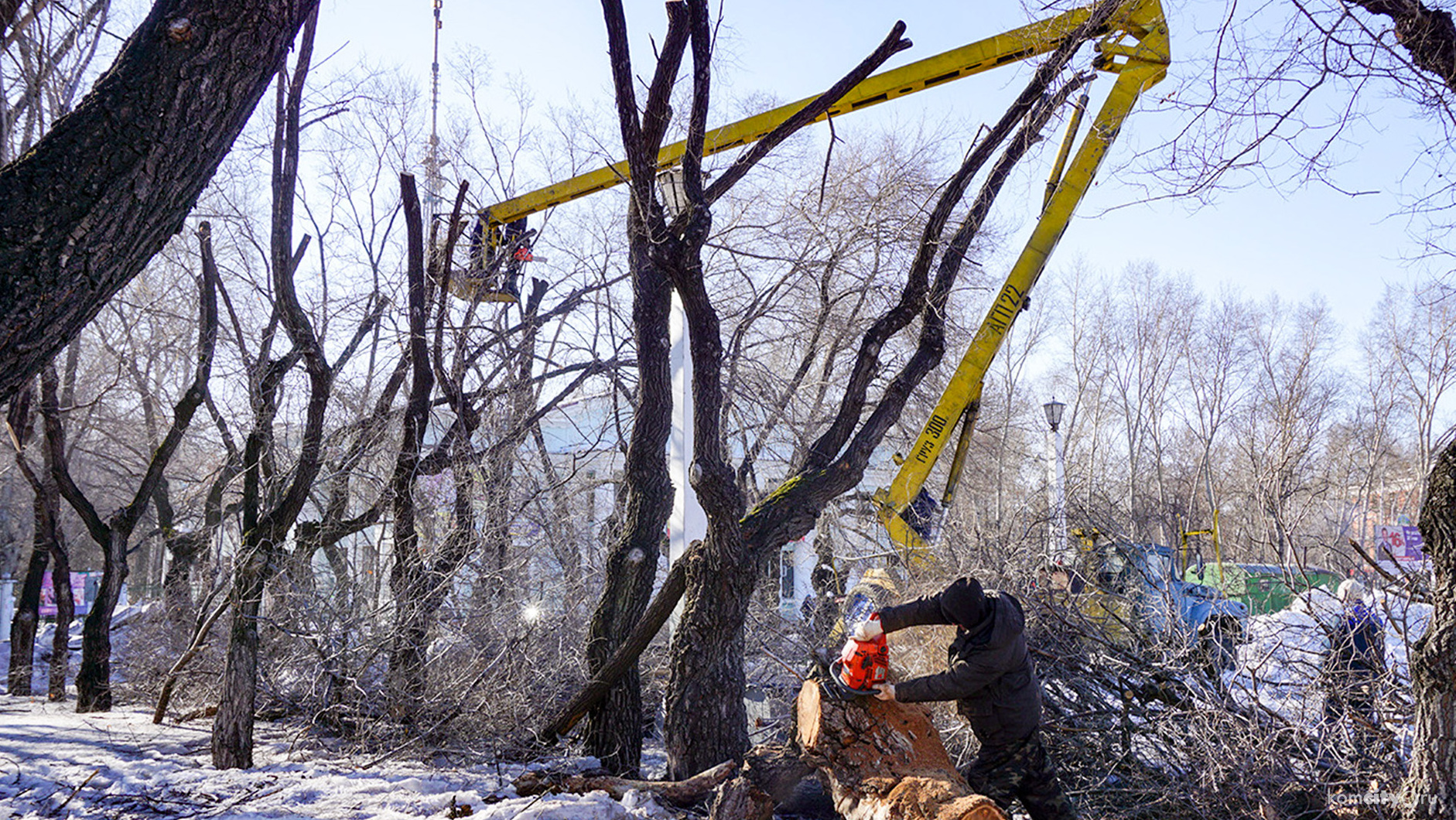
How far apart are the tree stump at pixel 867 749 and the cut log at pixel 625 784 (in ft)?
1.91

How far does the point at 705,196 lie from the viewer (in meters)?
5.43

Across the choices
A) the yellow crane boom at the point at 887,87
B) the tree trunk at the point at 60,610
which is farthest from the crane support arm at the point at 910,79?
the tree trunk at the point at 60,610

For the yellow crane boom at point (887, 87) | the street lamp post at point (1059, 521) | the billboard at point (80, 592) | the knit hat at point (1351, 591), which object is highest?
the yellow crane boom at point (887, 87)

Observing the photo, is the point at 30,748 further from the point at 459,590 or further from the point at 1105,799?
the point at 1105,799

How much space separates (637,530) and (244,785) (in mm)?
2826

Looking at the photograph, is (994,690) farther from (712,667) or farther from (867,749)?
(712,667)

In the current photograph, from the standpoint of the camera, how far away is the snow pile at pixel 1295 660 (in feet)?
15.2

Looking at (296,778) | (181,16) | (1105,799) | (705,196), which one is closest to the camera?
(181,16)

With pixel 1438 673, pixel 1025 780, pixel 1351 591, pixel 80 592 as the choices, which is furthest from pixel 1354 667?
pixel 80 592

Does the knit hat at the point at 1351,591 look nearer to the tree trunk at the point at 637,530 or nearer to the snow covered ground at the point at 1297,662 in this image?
the snow covered ground at the point at 1297,662

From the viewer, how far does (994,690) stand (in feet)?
15.0

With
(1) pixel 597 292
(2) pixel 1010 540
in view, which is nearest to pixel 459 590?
(2) pixel 1010 540

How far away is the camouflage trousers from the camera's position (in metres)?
4.52

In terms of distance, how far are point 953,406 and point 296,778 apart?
6.28 meters
